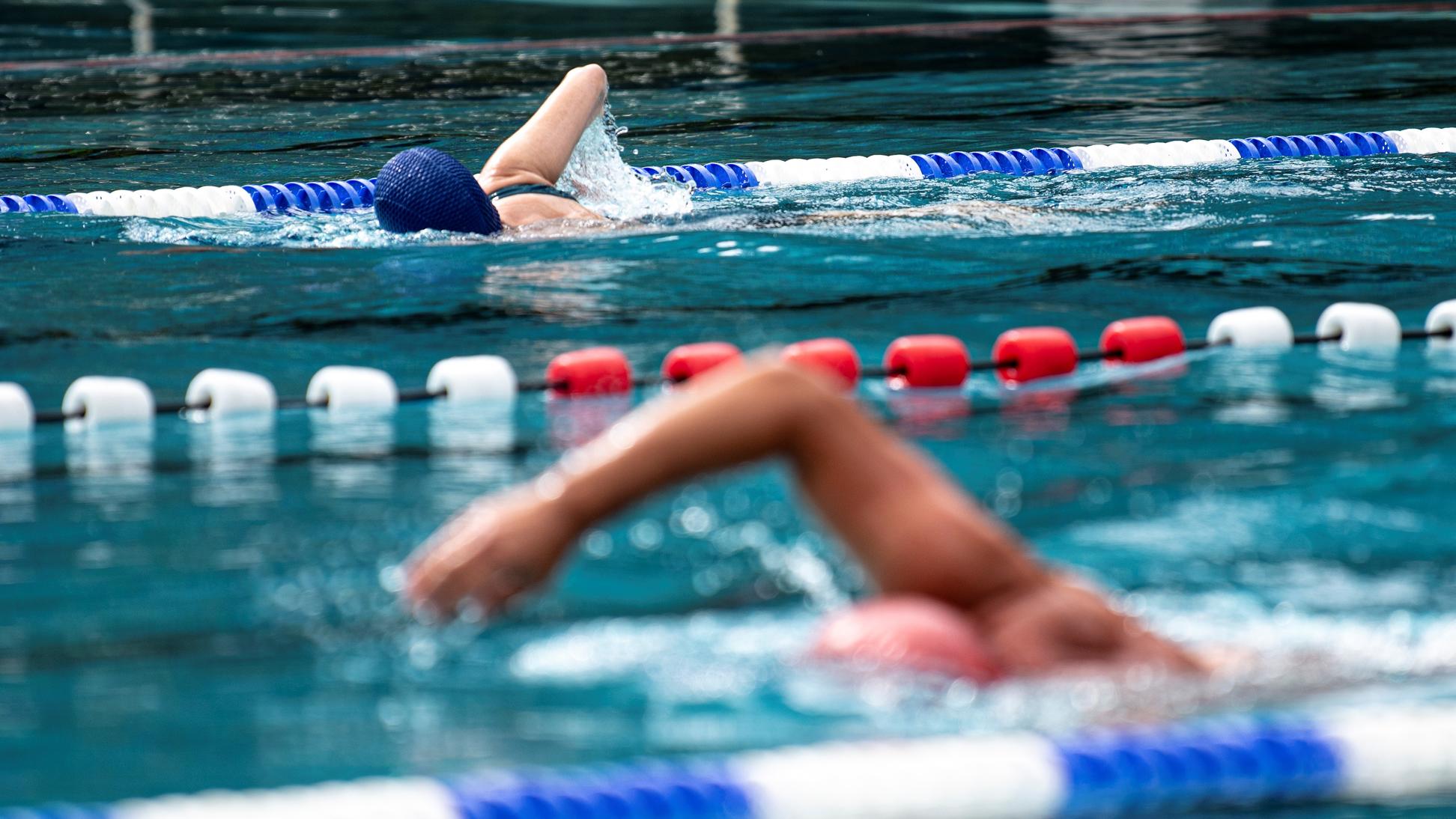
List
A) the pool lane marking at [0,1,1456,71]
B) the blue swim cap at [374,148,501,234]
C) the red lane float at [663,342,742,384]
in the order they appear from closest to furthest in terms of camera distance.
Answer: the red lane float at [663,342,742,384] → the blue swim cap at [374,148,501,234] → the pool lane marking at [0,1,1456,71]

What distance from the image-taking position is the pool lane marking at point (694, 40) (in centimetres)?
1376

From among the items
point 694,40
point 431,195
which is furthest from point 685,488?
point 694,40

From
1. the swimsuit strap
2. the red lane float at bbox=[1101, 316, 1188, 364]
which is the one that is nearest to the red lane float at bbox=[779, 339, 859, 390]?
the red lane float at bbox=[1101, 316, 1188, 364]

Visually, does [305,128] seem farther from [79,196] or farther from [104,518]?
[104,518]

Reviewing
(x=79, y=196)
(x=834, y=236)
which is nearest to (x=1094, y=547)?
(x=834, y=236)

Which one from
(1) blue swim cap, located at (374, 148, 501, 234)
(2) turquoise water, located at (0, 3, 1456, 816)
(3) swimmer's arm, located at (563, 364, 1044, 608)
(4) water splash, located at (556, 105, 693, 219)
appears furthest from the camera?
(4) water splash, located at (556, 105, 693, 219)

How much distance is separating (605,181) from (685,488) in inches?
143

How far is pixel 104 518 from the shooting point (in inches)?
137

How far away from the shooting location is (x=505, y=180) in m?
6.61

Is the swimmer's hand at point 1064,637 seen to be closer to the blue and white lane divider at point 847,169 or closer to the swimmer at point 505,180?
the swimmer at point 505,180

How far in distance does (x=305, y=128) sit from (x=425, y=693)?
25.7 feet

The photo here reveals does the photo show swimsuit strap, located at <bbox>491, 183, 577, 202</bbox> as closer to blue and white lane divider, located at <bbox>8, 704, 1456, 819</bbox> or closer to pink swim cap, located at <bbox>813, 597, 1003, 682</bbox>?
pink swim cap, located at <bbox>813, 597, 1003, 682</bbox>

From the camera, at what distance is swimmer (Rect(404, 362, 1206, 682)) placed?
2.43 metres

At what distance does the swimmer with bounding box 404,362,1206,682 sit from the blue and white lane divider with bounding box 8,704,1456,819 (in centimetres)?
15
